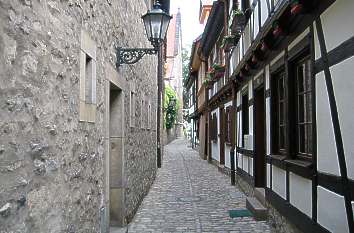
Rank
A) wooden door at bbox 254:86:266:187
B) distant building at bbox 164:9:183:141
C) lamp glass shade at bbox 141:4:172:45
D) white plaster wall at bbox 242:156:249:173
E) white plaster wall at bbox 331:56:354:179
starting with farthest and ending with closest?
distant building at bbox 164:9:183:141 → white plaster wall at bbox 242:156:249:173 → wooden door at bbox 254:86:266:187 → lamp glass shade at bbox 141:4:172:45 → white plaster wall at bbox 331:56:354:179

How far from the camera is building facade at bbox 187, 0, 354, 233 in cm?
378

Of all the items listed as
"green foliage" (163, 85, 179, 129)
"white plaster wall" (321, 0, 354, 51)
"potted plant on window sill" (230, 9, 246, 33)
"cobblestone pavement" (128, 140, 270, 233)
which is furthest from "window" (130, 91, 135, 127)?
"green foliage" (163, 85, 179, 129)

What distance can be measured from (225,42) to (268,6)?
15.8ft

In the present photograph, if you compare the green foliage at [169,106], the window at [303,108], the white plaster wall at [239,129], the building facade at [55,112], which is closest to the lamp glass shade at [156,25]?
the building facade at [55,112]

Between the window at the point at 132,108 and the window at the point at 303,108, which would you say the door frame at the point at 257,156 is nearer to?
the window at the point at 132,108

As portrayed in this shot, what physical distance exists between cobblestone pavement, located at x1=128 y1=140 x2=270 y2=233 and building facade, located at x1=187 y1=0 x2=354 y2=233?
0.52 m

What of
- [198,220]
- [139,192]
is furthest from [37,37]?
[139,192]

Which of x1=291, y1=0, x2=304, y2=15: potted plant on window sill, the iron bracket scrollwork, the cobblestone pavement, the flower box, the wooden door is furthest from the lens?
the wooden door

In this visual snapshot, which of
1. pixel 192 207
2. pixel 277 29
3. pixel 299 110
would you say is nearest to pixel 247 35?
pixel 192 207

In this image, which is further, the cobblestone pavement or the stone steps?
the stone steps

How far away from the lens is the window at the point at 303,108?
17.0 ft

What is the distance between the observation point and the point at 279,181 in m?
6.51

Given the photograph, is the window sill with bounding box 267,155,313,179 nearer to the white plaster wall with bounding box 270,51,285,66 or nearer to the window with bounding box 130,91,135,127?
the white plaster wall with bounding box 270,51,285,66

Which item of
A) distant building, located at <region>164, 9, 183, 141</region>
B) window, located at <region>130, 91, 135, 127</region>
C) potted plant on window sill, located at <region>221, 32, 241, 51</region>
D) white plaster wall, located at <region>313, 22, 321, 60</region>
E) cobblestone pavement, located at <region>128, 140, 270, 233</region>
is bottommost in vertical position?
cobblestone pavement, located at <region>128, 140, 270, 233</region>
